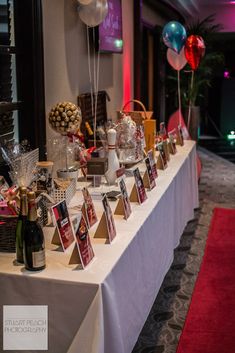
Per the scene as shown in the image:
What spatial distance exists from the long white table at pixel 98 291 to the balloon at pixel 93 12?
6.03 feet

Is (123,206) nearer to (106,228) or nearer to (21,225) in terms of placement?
(106,228)

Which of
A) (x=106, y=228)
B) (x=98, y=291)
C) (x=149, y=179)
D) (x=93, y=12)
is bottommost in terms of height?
(x=98, y=291)

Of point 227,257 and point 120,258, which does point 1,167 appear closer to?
point 120,258

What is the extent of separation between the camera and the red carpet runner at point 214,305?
2373 millimetres

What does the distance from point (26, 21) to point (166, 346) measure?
2.03 m

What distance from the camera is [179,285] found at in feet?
10.1

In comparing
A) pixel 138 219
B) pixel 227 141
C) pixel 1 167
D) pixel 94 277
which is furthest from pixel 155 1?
pixel 94 277

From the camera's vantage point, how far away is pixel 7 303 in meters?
1.61

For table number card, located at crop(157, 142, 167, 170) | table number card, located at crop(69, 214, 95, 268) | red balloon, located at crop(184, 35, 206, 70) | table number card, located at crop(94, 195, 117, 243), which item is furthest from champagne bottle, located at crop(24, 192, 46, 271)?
red balloon, located at crop(184, 35, 206, 70)

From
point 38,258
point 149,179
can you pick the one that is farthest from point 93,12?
point 38,258

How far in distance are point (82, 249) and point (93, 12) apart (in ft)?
7.75

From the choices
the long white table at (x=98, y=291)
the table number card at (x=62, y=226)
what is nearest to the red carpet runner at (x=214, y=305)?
the long white table at (x=98, y=291)

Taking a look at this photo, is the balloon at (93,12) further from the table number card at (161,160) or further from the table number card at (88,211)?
the table number card at (88,211)

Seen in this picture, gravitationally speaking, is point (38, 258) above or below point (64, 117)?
below
